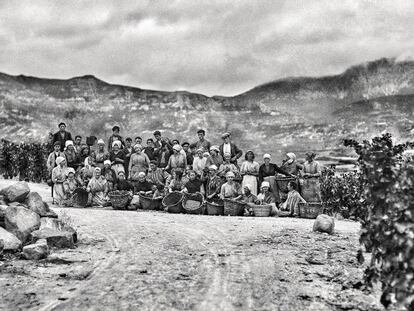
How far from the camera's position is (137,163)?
14359 millimetres

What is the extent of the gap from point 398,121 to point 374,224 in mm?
133480

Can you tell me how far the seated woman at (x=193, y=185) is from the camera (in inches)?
517

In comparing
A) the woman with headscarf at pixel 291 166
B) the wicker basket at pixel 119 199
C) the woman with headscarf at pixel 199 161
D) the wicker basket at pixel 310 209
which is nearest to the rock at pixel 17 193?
the wicker basket at pixel 119 199

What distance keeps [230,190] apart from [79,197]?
4185mm

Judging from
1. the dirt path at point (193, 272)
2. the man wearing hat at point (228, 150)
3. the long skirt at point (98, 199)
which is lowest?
the dirt path at point (193, 272)

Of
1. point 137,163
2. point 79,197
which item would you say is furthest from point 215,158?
point 79,197

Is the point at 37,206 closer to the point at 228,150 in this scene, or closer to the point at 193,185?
the point at 193,185

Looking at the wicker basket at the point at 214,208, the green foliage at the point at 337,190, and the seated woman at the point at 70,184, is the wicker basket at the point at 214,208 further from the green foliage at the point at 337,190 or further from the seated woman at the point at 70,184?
the green foliage at the point at 337,190

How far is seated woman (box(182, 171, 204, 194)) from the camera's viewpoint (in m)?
13.1

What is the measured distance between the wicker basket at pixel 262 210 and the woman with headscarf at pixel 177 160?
288cm

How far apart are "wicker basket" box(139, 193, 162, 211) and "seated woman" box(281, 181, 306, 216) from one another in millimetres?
3322

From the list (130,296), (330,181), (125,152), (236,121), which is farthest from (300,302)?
(236,121)

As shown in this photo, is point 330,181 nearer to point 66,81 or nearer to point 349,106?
point 66,81

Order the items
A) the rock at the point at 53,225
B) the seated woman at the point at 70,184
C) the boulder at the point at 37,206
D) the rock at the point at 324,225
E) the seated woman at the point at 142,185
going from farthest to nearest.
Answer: the seated woman at the point at 142,185, the seated woman at the point at 70,184, the rock at the point at 324,225, the boulder at the point at 37,206, the rock at the point at 53,225
